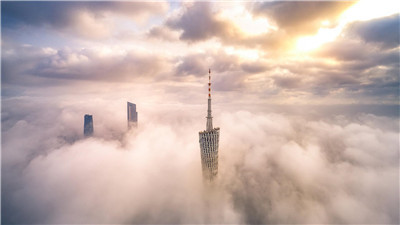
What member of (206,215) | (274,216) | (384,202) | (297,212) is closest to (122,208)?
(206,215)

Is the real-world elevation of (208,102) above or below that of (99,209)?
above

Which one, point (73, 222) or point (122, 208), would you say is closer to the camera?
point (73, 222)

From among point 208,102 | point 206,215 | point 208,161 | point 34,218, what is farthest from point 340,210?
point 34,218

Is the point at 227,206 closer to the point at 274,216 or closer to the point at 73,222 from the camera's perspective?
the point at 274,216

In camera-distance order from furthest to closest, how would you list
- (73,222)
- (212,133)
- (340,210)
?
1. (340,210)
2. (73,222)
3. (212,133)

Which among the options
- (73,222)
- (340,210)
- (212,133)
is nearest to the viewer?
(212,133)

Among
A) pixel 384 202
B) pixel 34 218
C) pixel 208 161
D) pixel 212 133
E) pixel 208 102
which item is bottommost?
pixel 34 218

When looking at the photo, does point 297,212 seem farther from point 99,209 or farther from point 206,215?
point 99,209
